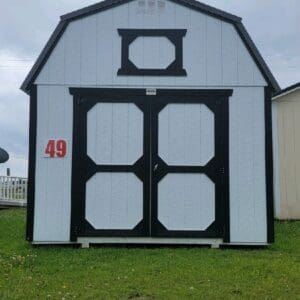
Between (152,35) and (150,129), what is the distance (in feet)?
5.17

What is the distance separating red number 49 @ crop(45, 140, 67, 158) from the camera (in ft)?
31.9

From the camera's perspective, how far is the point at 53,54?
9852mm

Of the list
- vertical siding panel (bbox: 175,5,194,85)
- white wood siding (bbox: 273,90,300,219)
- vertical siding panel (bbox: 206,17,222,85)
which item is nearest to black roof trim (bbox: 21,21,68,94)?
vertical siding panel (bbox: 175,5,194,85)

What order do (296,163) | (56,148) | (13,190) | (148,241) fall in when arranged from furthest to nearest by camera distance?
(13,190), (296,163), (56,148), (148,241)

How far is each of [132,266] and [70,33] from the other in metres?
4.13

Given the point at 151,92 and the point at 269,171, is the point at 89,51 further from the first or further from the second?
the point at 269,171

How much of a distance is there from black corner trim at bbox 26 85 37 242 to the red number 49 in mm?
233

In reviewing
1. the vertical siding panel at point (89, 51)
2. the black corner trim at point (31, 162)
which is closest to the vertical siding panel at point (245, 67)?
the vertical siding panel at point (89, 51)

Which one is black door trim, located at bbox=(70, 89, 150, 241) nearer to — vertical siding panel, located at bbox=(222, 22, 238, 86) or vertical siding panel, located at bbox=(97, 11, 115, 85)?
vertical siding panel, located at bbox=(97, 11, 115, 85)

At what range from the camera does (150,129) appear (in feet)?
31.9

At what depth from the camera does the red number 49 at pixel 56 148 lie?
9711 mm

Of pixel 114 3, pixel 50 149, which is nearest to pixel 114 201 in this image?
pixel 50 149

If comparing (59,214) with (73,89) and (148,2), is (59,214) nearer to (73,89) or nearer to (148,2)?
(73,89)

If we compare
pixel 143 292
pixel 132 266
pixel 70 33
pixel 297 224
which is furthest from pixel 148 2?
pixel 297 224
